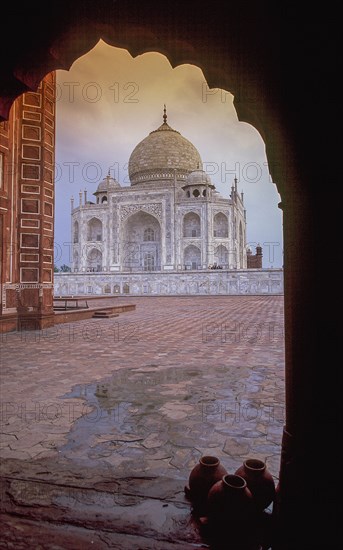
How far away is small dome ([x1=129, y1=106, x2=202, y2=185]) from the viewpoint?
3381 centimetres

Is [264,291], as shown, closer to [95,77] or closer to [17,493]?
[95,77]

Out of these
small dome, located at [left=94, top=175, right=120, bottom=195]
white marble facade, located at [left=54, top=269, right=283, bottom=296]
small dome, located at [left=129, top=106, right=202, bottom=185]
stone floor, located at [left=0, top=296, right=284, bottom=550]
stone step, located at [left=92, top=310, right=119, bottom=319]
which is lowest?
stone floor, located at [left=0, top=296, right=284, bottom=550]

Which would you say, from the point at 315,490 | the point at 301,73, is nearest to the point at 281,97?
the point at 301,73

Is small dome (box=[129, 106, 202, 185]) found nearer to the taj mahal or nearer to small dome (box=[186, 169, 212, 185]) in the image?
the taj mahal

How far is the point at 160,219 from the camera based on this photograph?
30672mm

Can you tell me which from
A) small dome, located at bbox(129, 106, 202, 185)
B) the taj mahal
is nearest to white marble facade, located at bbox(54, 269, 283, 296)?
the taj mahal

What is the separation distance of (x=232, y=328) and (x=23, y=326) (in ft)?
14.3

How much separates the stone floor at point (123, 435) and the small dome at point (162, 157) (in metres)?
30.5

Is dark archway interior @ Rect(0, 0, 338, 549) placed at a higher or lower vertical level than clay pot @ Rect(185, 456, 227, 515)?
higher

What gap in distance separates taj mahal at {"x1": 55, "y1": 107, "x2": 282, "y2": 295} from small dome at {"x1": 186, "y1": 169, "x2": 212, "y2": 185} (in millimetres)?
86

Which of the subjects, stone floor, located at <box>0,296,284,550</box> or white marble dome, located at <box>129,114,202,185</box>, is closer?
stone floor, located at <box>0,296,284,550</box>

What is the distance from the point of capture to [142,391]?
327 cm

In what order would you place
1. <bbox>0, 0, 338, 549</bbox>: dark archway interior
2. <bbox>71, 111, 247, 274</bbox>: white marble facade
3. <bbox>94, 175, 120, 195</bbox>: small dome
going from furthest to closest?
1. <bbox>94, 175, 120, 195</bbox>: small dome
2. <bbox>71, 111, 247, 274</bbox>: white marble facade
3. <bbox>0, 0, 338, 549</bbox>: dark archway interior

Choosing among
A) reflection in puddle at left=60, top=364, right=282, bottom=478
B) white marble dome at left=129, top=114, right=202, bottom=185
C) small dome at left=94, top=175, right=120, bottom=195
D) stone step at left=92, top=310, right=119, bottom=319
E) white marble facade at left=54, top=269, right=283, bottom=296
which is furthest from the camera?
small dome at left=94, top=175, right=120, bottom=195
